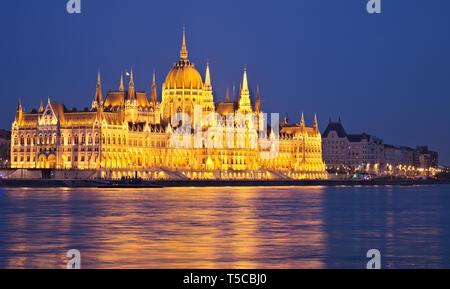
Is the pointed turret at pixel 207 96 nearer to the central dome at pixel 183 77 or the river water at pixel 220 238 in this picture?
the central dome at pixel 183 77

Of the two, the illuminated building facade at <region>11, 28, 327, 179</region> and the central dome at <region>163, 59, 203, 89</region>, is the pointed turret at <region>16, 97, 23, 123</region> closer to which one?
the illuminated building facade at <region>11, 28, 327, 179</region>

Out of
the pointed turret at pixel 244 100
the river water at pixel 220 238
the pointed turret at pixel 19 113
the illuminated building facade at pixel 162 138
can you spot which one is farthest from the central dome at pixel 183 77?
the river water at pixel 220 238

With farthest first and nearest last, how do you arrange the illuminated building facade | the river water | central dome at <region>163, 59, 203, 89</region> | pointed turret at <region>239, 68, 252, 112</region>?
pointed turret at <region>239, 68, 252, 112</region>
central dome at <region>163, 59, 203, 89</region>
the illuminated building facade
the river water

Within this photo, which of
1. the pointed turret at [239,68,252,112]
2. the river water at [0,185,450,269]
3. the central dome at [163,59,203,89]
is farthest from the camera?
the pointed turret at [239,68,252,112]

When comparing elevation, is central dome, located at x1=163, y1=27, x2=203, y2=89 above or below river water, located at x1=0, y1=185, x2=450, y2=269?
above

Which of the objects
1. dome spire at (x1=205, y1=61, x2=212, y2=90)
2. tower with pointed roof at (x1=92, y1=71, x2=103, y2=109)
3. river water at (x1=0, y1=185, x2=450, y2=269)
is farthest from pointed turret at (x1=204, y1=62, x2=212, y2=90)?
river water at (x1=0, y1=185, x2=450, y2=269)

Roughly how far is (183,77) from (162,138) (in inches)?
785

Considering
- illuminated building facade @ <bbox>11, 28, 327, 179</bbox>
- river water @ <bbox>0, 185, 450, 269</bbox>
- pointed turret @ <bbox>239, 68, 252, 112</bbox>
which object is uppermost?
pointed turret @ <bbox>239, 68, 252, 112</bbox>


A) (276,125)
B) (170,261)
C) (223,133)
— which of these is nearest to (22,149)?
(223,133)

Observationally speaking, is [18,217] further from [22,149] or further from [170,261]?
[22,149]

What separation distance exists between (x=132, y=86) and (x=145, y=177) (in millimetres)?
22581

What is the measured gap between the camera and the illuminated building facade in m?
153

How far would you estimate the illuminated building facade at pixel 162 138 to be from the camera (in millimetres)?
152625
